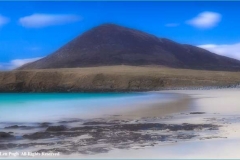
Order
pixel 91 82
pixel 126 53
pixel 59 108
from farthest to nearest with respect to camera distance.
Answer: pixel 126 53, pixel 91 82, pixel 59 108

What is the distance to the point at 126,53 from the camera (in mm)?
121500

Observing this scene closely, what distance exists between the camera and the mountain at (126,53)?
114 meters

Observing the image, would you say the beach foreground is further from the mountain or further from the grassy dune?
the mountain

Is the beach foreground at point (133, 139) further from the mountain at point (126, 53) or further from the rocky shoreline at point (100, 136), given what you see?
the mountain at point (126, 53)

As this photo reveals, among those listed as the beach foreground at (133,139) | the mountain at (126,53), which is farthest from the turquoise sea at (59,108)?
the mountain at (126,53)

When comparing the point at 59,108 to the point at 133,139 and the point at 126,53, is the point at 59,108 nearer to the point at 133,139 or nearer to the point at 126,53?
the point at 133,139

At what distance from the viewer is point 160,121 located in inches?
670

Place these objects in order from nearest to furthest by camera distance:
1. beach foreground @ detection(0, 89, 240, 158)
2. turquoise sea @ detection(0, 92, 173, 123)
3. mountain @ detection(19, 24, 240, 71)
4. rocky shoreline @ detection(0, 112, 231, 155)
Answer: beach foreground @ detection(0, 89, 240, 158)
rocky shoreline @ detection(0, 112, 231, 155)
turquoise sea @ detection(0, 92, 173, 123)
mountain @ detection(19, 24, 240, 71)

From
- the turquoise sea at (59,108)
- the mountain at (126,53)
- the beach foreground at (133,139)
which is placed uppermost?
the mountain at (126,53)

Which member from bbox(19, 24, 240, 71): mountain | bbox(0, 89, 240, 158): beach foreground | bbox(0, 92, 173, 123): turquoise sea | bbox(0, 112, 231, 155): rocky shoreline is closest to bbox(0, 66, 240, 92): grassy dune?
bbox(0, 92, 173, 123): turquoise sea

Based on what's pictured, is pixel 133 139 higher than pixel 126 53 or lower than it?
lower

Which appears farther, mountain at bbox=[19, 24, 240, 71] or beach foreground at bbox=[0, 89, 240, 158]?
mountain at bbox=[19, 24, 240, 71]

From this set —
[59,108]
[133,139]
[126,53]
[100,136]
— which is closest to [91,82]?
[59,108]

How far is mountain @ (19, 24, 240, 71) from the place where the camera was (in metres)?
114
